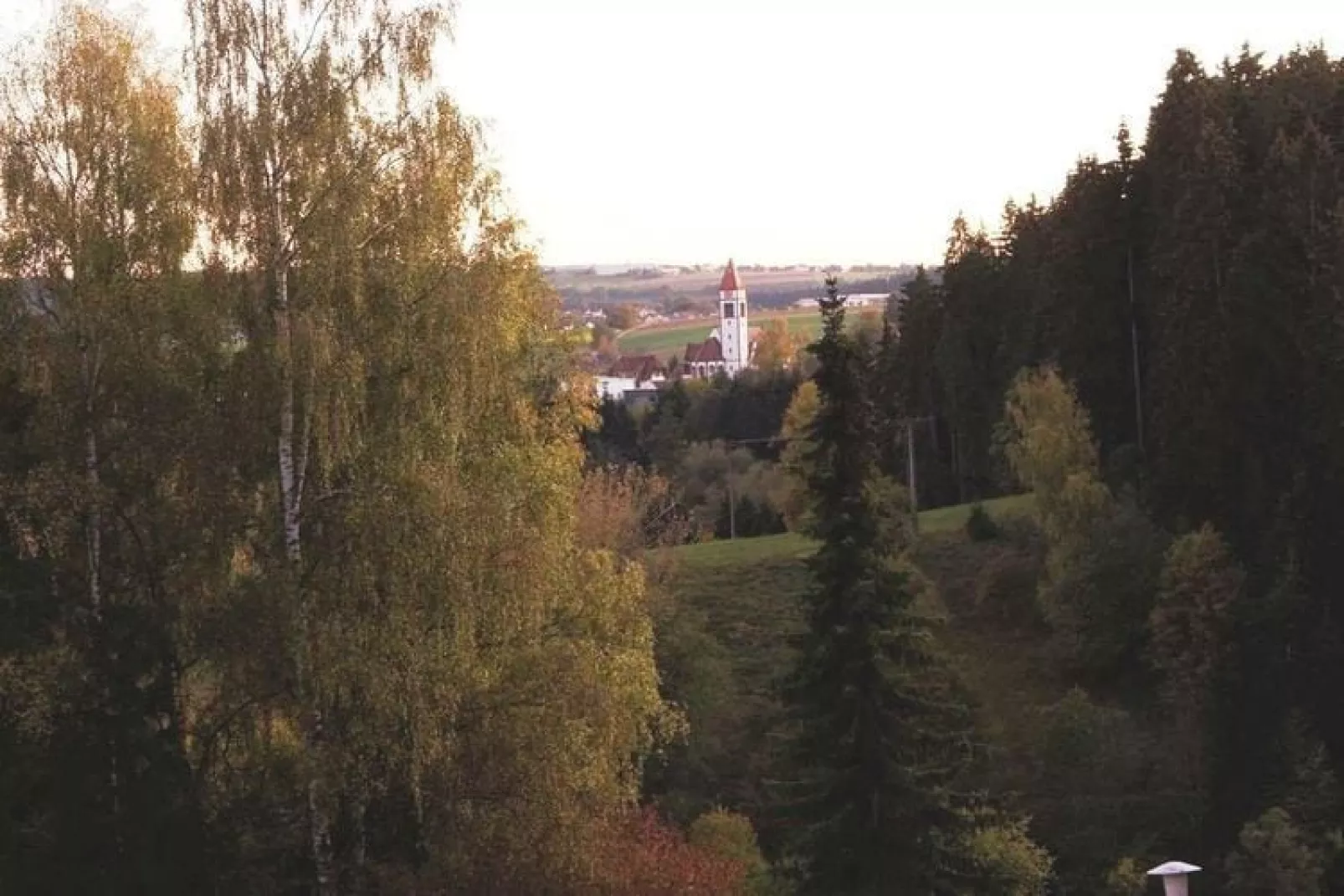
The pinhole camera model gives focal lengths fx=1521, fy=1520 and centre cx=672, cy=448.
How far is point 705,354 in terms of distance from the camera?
196 metres

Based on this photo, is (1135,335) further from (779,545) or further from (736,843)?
(736,843)

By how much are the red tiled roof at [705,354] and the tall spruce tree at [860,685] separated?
173 metres

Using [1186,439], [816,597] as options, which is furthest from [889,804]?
[1186,439]

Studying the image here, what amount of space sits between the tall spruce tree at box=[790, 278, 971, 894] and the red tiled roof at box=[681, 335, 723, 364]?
6797 inches

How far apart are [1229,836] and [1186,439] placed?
10.8 m

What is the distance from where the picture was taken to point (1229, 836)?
95.8 ft

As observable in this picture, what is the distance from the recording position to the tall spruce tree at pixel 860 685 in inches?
789

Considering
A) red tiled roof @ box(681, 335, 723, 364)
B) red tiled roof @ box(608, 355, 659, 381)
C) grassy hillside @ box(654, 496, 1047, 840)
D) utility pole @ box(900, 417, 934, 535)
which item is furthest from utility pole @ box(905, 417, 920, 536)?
red tiled roof @ box(681, 335, 723, 364)

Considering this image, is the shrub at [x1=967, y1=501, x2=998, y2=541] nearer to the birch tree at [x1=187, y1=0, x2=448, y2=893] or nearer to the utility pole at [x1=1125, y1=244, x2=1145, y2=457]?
the utility pole at [x1=1125, y1=244, x2=1145, y2=457]

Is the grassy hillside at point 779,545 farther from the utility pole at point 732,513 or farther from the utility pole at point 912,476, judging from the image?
the utility pole at point 732,513

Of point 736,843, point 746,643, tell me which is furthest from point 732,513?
point 736,843

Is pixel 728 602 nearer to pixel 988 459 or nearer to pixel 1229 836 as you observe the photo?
pixel 988 459

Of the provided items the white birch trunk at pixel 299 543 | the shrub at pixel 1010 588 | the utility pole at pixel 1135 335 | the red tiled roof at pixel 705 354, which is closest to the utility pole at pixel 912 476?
the shrub at pixel 1010 588

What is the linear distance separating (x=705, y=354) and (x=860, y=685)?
177 m
